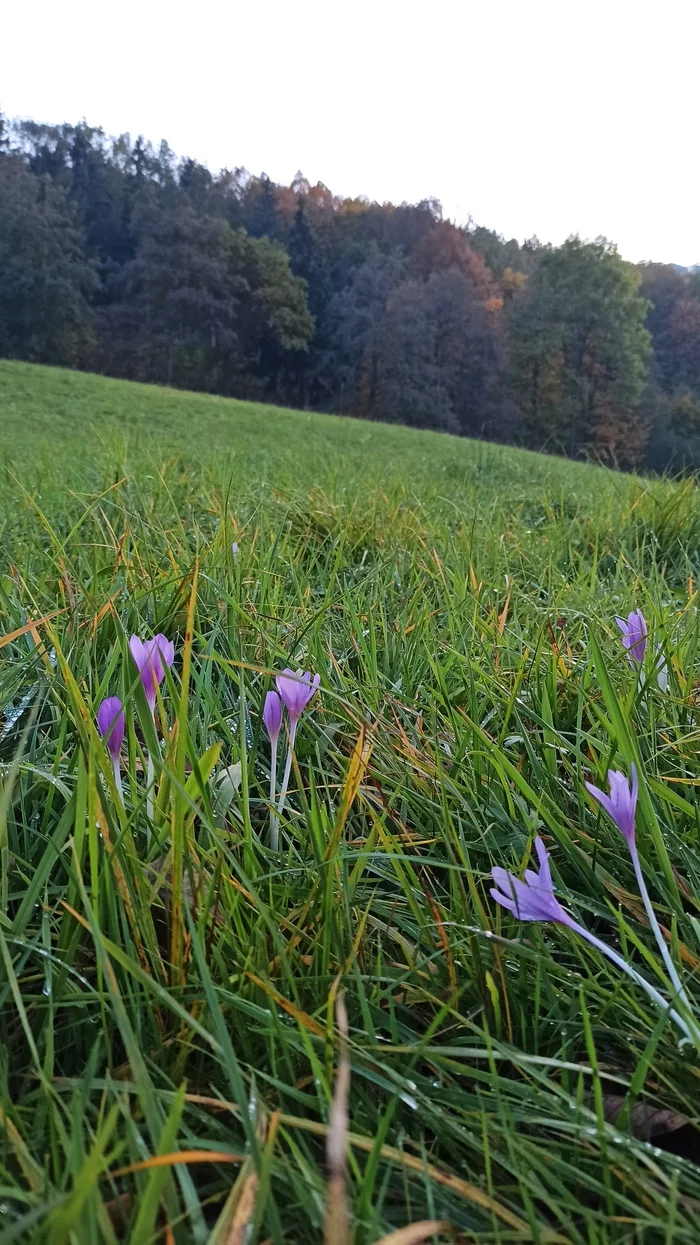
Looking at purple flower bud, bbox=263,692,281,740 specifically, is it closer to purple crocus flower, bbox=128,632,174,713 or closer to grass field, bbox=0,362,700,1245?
grass field, bbox=0,362,700,1245

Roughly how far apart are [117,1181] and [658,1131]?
0.43 metres

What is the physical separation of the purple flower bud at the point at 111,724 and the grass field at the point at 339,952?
0.9 inches

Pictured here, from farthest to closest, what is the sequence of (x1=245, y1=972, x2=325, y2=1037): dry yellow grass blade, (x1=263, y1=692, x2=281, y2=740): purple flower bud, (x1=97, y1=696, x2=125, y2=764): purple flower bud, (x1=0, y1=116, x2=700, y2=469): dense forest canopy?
(x1=0, y1=116, x2=700, y2=469): dense forest canopy → (x1=263, y1=692, x2=281, y2=740): purple flower bud → (x1=97, y1=696, x2=125, y2=764): purple flower bud → (x1=245, y1=972, x2=325, y2=1037): dry yellow grass blade

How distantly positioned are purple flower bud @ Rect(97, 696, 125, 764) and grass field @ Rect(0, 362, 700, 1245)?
0.08 feet

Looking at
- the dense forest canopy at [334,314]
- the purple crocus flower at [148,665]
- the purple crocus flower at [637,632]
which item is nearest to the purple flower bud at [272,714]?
the purple crocus flower at [148,665]

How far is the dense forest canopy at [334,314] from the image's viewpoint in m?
34.0

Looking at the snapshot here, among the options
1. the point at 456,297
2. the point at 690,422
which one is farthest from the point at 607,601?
the point at 456,297

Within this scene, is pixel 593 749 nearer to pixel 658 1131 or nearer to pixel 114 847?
pixel 658 1131

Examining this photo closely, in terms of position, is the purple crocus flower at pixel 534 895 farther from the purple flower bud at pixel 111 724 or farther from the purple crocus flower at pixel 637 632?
the purple crocus flower at pixel 637 632

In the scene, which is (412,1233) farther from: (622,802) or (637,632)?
(637,632)

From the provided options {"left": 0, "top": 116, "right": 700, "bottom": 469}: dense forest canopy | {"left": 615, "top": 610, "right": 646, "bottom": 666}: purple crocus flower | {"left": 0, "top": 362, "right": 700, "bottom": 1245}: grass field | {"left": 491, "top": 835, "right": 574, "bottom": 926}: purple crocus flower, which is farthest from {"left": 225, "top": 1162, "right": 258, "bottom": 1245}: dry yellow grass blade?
{"left": 0, "top": 116, "right": 700, "bottom": 469}: dense forest canopy

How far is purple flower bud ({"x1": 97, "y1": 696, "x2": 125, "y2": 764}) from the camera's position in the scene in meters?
0.74

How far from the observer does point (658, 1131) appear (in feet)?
1.94

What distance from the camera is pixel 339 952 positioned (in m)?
0.69
